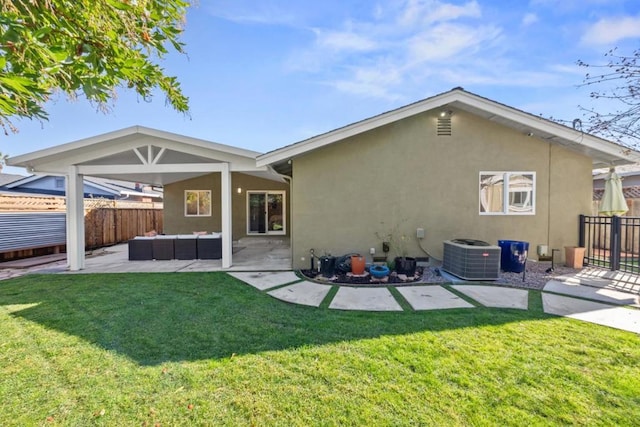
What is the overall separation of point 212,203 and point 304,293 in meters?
10.1

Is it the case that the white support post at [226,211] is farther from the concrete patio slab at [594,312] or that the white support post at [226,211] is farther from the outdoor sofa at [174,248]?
the concrete patio slab at [594,312]

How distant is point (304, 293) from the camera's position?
18.7ft

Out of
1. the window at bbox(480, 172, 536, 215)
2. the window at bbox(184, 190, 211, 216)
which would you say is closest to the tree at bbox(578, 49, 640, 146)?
the window at bbox(480, 172, 536, 215)

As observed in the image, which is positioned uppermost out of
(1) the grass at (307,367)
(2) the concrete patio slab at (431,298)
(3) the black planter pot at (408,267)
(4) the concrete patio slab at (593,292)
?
(3) the black planter pot at (408,267)

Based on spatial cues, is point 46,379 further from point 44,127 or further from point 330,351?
point 44,127

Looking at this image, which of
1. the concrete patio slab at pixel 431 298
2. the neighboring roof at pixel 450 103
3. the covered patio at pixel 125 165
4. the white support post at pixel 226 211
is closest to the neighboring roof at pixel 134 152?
the covered patio at pixel 125 165

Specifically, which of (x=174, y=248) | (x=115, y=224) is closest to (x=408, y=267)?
(x=174, y=248)

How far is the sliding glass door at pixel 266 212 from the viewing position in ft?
46.7

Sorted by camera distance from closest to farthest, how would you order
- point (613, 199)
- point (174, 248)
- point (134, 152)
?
point (613, 199) < point (134, 152) < point (174, 248)

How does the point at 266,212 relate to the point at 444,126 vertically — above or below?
below

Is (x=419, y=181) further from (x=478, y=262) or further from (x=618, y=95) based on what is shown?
(x=618, y=95)

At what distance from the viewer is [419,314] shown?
4570 mm

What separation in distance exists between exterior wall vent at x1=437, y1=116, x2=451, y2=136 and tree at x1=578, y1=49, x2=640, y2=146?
163 inches

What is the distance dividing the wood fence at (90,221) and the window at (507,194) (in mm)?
15114
